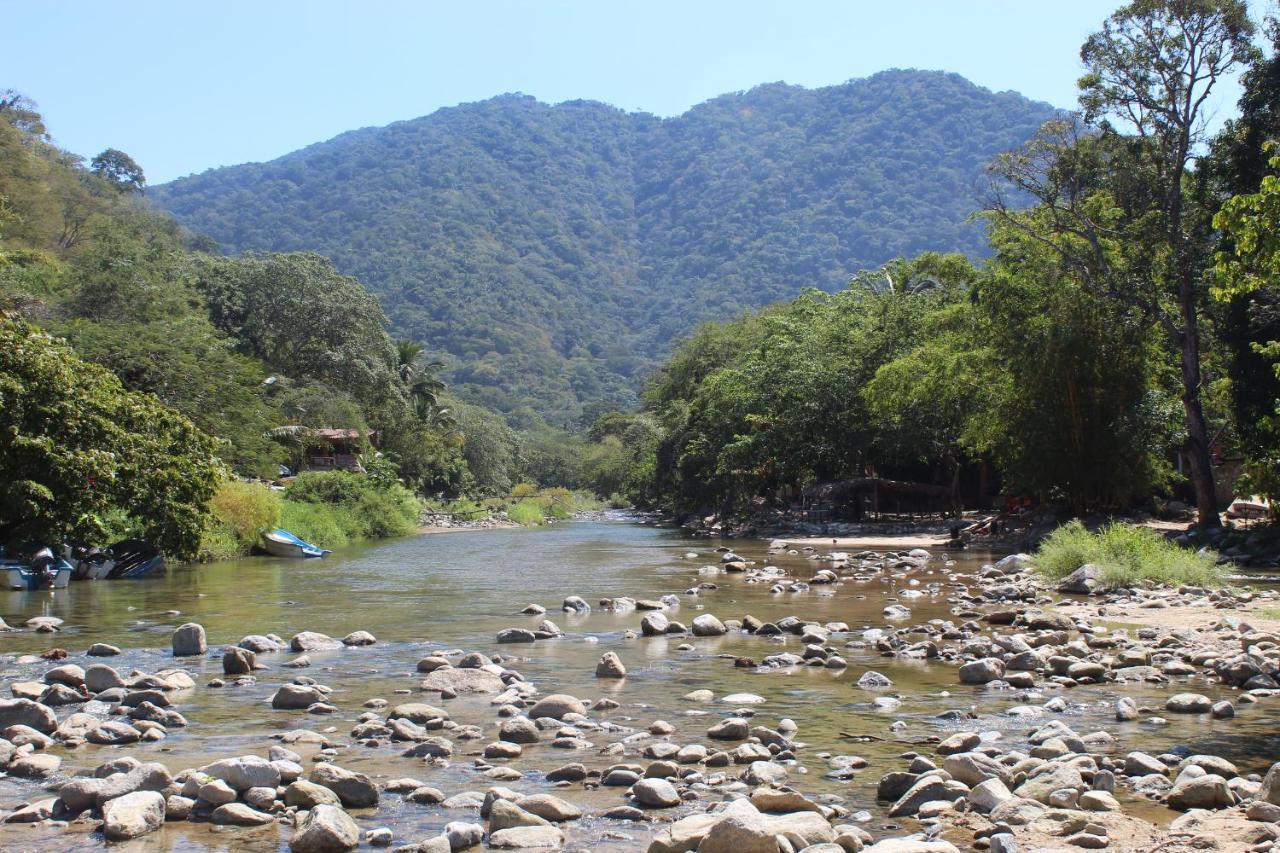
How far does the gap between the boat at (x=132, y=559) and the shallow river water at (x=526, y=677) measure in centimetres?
128

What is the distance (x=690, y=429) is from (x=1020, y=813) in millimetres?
51226

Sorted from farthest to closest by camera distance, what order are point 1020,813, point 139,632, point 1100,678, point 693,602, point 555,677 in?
point 693,602, point 139,632, point 555,677, point 1100,678, point 1020,813

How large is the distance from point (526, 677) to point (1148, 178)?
23.5 meters

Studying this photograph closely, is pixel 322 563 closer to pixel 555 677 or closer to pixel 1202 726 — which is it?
pixel 555 677

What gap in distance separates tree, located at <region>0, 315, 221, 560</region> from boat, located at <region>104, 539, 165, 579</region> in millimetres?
997

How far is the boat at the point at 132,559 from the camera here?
24.9 m

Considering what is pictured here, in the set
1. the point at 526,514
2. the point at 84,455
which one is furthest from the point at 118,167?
the point at 84,455

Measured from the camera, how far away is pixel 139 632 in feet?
49.0

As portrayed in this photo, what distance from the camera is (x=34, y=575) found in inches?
852

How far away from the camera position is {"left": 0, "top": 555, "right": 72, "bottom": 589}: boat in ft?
69.9

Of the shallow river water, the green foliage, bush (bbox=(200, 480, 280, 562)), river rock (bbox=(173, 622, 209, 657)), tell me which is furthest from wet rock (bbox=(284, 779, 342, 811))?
the green foliage

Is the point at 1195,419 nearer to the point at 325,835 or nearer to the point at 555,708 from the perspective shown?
the point at 555,708

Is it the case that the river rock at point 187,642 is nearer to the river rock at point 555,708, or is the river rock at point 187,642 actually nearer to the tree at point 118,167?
the river rock at point 555,708

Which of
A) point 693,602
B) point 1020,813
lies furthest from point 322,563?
point 1020,813
